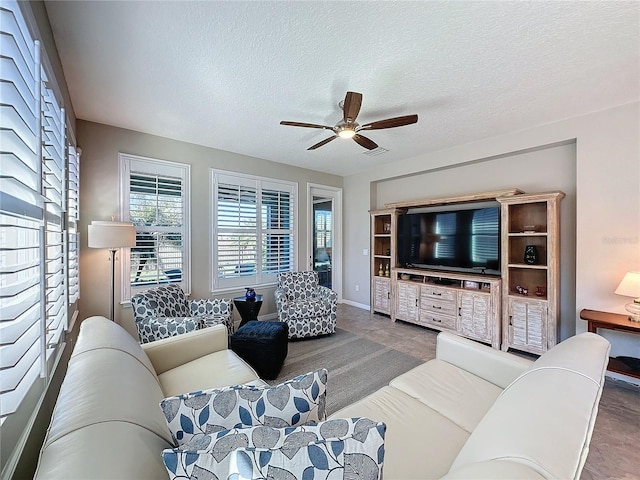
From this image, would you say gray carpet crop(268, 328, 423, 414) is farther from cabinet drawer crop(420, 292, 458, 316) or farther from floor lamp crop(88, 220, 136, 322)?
floor lamp crop(88, 220, 136, 322)

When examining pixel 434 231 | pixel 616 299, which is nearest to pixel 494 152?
pixel 434 231

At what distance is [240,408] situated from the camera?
0.87 meters

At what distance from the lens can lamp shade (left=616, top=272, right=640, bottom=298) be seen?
231 centimetres

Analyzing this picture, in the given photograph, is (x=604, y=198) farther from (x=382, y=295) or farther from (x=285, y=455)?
(x=285, y=455)

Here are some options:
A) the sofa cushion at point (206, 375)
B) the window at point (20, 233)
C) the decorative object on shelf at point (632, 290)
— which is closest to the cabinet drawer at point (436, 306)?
the decorative object on shelf at point (632, 290)

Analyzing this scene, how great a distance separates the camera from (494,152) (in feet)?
11.5

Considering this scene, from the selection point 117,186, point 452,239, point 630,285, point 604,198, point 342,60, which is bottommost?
point 630,285

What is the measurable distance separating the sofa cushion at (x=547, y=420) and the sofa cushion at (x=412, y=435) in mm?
273

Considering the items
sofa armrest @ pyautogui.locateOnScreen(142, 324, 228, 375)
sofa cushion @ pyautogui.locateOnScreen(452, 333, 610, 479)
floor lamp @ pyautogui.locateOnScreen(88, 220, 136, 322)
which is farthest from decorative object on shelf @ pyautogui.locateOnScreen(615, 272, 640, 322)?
floor lamp @ pyautogui.locateOnScreen(88, 220, 136, 322)

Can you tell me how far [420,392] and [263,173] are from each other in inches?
151

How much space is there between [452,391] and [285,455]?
1326mm

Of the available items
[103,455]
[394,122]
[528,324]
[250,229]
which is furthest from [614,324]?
[250,229]

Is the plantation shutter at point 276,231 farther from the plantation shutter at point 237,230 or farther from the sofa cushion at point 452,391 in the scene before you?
the sofa cushion at point 452,391

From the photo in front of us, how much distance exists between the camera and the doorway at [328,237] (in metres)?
5.54
